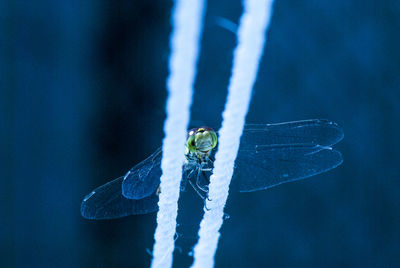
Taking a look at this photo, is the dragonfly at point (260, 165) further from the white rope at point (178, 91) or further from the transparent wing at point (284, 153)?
the white rope at point (178, 91)

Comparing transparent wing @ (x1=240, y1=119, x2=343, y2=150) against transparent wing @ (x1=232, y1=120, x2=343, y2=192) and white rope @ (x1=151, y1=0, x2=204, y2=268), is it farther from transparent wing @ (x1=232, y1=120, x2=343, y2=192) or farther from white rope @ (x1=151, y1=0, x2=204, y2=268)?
white rope @ (x1=151, y1=0, x2=204, y2=268)

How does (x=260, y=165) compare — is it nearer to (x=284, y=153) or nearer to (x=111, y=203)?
(x=284, y=153)

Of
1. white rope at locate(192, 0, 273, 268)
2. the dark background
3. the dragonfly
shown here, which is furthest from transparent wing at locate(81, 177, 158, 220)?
white rope at locate(192, 0, 273, 268)

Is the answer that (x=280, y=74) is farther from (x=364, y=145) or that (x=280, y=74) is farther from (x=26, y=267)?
(x=26, y=267)

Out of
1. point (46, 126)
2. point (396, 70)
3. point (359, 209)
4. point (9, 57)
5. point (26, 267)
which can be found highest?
point (396, 70)

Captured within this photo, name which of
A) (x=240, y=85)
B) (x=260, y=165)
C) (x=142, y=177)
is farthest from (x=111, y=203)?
(x=240, y=85)

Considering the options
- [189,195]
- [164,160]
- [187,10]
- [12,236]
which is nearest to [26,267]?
[12,236]
